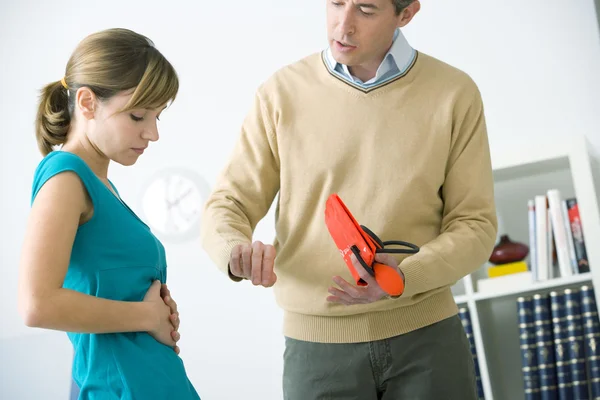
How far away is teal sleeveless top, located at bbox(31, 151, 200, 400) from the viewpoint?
1.19 m

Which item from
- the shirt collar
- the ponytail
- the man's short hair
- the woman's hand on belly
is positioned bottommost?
the woman's hand on belly

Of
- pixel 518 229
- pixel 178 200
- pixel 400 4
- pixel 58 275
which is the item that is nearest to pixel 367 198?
pixel 400 4

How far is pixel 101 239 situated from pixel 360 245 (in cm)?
44

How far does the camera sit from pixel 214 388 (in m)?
3.28

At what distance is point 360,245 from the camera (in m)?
1.32

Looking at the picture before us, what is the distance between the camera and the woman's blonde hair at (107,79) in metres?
1.30

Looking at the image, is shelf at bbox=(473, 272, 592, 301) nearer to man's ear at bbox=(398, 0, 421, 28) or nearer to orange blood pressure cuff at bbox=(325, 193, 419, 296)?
man's ear at bbox=(398, 0, 421, 28)

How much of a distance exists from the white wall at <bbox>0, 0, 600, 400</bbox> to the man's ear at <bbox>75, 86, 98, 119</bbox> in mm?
1940

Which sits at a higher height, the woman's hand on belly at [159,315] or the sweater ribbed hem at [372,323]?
the woman's hand on belly at [159,315]

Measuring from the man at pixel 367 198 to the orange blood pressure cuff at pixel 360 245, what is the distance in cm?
5

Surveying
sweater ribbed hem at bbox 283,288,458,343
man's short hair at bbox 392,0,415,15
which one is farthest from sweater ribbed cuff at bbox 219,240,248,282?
man's short hair at bbox 392,0,415,15

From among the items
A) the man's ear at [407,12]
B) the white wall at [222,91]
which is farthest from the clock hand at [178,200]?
the man's ear at [407,12]

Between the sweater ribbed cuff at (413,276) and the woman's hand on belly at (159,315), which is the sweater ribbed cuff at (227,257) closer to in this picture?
the woman's hand on belly at (159,315)

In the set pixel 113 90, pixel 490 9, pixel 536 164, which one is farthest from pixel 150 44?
pixel 490 9
